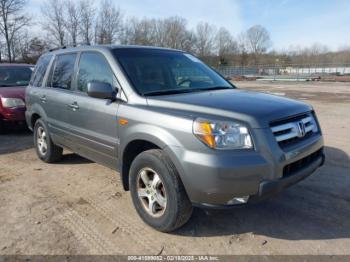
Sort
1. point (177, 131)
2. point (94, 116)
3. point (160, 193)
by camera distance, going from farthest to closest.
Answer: point (94, 116) → point (160, 193) → point (177, 131)

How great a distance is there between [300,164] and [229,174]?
92 centimetres

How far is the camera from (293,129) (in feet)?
10.3

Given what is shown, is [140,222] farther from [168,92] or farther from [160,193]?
[168,92]

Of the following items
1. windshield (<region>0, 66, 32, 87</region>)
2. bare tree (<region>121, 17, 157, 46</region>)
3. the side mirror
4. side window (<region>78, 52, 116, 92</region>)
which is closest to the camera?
the side mirror

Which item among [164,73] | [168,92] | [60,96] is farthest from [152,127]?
[60,96]

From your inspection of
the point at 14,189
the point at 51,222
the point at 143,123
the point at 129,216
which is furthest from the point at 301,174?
the point at 14,189

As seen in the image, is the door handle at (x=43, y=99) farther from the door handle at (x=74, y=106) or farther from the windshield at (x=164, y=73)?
the windshield at (x=164, y=73)

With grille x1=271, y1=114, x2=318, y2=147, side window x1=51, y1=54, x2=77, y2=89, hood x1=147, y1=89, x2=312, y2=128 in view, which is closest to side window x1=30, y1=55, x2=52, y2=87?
side window x1=51, y1=54, x2=77, y2=89

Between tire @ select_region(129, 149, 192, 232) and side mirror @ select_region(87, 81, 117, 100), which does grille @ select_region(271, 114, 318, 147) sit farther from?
side mirror @ select_region(87, 81, 117, 100)

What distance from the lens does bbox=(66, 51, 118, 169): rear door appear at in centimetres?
375

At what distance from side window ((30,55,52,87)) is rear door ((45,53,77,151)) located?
1.07 feet

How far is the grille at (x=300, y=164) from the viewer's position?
2975 mm

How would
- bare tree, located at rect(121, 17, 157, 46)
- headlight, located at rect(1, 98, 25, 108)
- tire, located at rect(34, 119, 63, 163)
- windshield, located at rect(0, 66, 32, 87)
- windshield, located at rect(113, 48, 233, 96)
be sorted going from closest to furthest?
windshield, located at rect(113, 48, 233, 96)
tire, located at rect(34, 119, 63, 163)
headlight, located at rect(1, 98, 25, 108)
windshield, located at rect(0, 66, 32, 87)
bare tree, located at rect(121, 17, 157, 46)

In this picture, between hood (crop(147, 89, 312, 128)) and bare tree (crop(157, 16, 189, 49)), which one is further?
bare tree (crop(157, 16, 189, 49))
